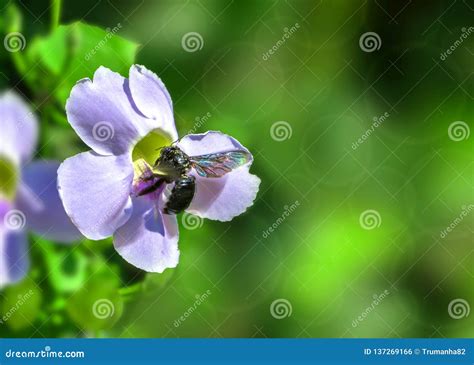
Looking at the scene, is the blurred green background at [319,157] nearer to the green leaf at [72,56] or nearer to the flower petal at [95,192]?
the green leaf at [72,56]

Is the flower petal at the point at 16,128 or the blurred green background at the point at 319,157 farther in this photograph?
the blurred green background at the point at 319,157

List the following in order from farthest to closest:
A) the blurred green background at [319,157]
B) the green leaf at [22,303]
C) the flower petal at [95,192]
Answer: the blurred green background at [319,157] → the green leaf at [22,303] → the flower petal at [95,192]

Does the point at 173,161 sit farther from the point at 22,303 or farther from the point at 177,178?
the point at 22,303

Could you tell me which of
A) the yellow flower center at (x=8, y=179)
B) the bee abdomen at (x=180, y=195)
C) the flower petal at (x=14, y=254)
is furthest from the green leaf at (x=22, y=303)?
the bee abdomen at (x=180, y=195)

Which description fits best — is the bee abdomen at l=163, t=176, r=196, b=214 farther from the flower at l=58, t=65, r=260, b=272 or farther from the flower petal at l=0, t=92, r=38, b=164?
the flower petal at l=0, t=92, r=38, b=164

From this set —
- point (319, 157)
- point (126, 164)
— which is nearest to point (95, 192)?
point (126, 164)

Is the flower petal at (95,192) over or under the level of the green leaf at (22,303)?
over

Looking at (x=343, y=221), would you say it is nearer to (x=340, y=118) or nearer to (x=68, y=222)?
(x=340, y=118)
